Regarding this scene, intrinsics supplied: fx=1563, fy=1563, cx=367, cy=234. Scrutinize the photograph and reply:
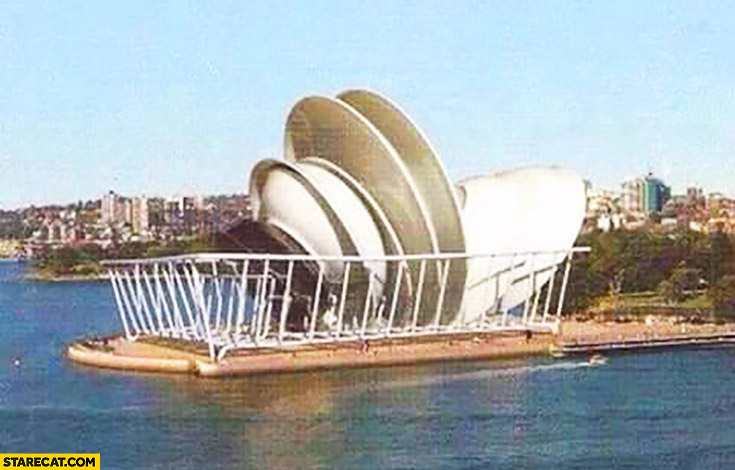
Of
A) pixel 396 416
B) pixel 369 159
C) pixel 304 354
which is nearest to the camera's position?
pixel 396 416

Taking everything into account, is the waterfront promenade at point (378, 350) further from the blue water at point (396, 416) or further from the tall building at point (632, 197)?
the tall building at point (632, 197)

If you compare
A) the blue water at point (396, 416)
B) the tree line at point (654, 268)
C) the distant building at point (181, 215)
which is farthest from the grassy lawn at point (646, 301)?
the distant building at point (181, 215)

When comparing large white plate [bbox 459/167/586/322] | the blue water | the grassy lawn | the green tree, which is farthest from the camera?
the grassy lawn

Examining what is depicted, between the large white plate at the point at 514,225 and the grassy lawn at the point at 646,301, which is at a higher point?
the large white plate at the point at 514,225

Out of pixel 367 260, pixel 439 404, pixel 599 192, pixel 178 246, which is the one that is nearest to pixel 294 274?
pixel 367 260

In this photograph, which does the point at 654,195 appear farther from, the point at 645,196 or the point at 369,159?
the point at 369,159

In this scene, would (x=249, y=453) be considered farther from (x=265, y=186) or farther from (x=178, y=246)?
(x=178, y=246)

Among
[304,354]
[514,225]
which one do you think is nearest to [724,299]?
[514,225]

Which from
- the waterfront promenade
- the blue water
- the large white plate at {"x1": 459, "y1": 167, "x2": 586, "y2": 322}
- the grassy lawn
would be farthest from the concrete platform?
the grassy lawn

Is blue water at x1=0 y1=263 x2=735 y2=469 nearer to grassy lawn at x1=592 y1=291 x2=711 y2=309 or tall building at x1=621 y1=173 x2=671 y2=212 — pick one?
grassy lawn at x1=592 y1=291 x2=711 y2=309
